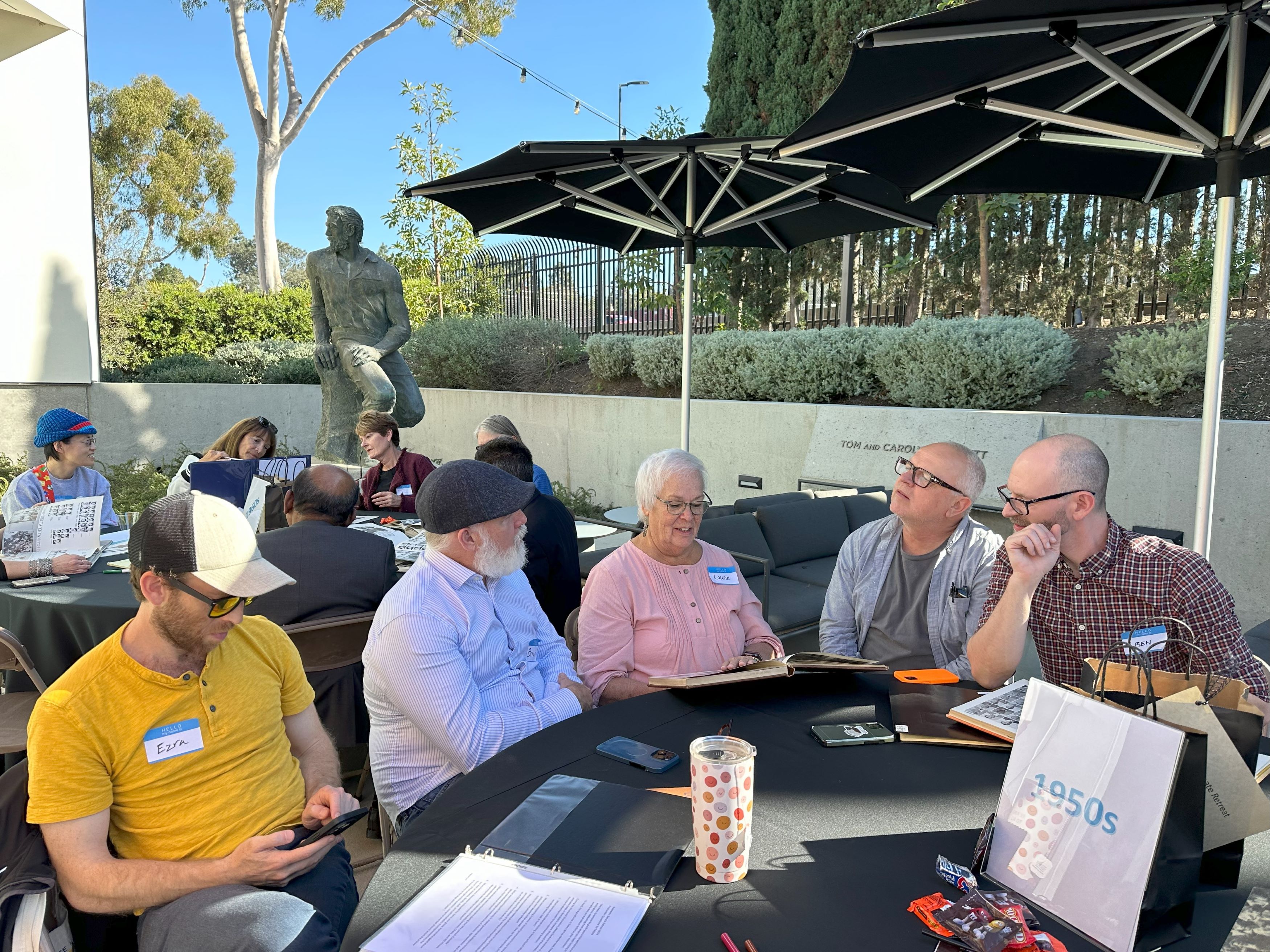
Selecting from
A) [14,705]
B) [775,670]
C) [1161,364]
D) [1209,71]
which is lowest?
[14,705]

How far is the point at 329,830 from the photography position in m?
1.69

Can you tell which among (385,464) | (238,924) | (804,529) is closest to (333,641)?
(238,924)

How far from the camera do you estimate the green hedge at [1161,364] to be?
21.0 ft

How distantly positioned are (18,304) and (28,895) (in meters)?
11.4

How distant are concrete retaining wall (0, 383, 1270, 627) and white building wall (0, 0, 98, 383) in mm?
623

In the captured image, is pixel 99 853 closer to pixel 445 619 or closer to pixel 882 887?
pixel 445 619

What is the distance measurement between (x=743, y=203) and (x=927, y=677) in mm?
4504

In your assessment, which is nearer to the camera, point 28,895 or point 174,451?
point 28,895

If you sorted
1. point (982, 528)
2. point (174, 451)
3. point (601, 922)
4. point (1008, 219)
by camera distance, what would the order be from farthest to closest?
point (174, 451)
point (1008, 219)
point (982, 528)
point (601, 922)

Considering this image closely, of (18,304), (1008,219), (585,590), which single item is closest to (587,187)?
(585,590)

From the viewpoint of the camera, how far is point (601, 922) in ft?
3.95

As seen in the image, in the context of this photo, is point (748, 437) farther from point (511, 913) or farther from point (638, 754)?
point (511, 913)

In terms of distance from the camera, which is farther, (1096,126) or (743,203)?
(743,203)

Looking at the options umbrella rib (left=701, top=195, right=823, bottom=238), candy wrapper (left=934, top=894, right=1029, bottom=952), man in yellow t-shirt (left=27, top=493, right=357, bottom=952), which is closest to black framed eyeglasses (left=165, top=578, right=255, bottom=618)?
man in yellow t-shirt (left=27, top=493, right=357, bottom=952)
